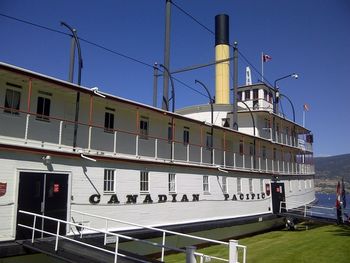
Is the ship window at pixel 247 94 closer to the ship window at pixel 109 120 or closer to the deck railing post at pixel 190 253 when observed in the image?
the ship window at pixel 109 120

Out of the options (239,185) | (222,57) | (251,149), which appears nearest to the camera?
(239,185)

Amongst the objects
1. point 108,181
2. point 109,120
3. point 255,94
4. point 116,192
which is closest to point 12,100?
point 108,181

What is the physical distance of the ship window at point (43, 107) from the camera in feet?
51.6

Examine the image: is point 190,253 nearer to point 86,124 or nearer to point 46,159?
point 46,159

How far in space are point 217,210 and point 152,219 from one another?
6.20 metres

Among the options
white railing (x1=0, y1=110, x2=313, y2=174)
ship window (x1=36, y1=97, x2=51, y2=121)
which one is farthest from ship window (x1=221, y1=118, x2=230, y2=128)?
ship window (x1=36, y1=97, x2=51, y2=121)

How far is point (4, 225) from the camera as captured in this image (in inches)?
490

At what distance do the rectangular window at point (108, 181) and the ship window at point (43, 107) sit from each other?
10.9ft

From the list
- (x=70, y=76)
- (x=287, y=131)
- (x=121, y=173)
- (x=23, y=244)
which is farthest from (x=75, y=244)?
(x=287, y=131)

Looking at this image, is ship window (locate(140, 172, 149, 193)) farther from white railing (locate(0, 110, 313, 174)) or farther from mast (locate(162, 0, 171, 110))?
mast (locate(162, 0, 171, 110))

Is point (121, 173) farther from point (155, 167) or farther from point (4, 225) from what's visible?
point (4, 225)

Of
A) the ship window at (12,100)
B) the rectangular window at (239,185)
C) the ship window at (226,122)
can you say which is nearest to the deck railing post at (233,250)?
the ship window at (12,100)

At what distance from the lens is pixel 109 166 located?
16.3 meters

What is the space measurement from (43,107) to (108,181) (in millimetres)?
4061
